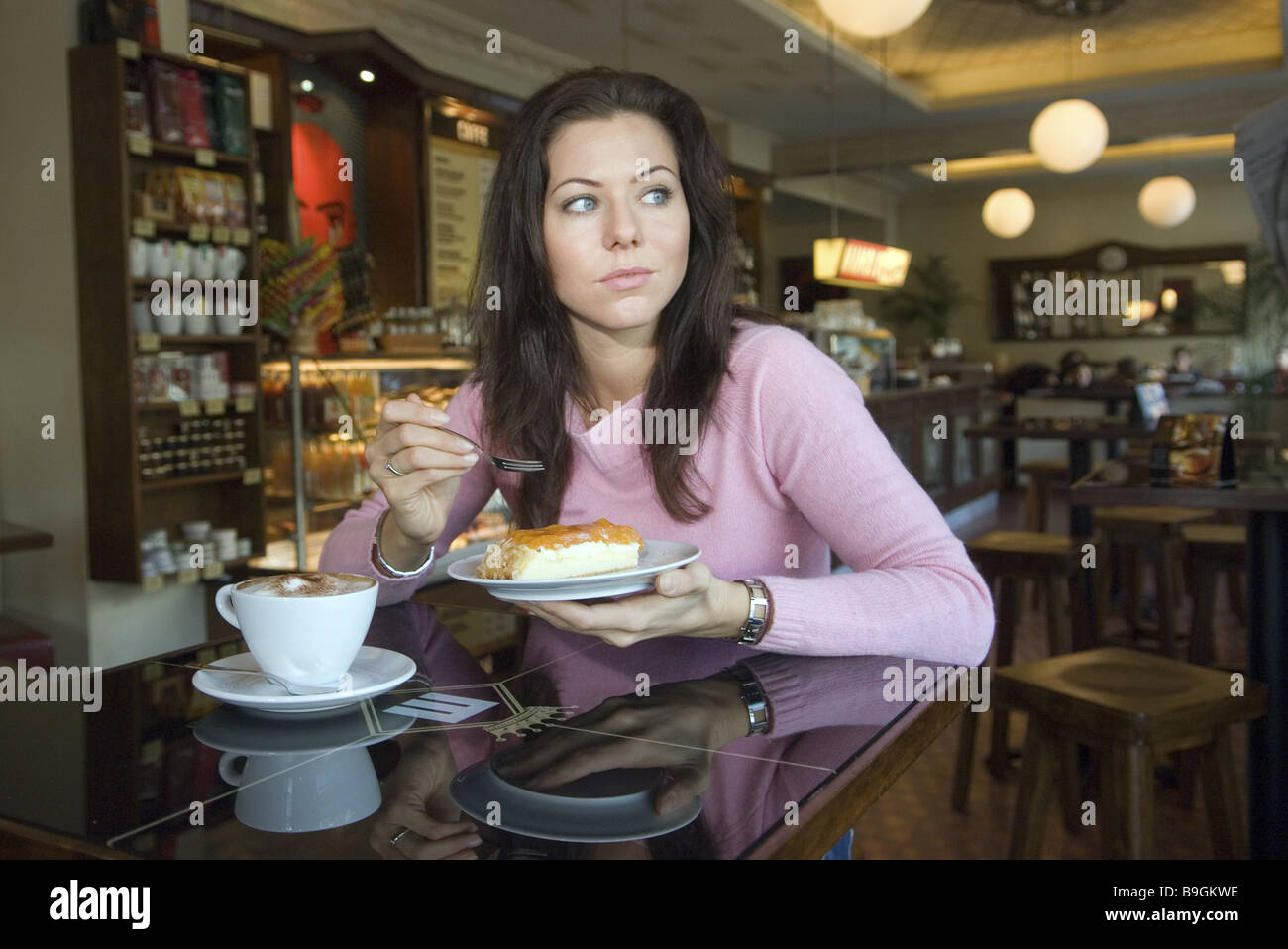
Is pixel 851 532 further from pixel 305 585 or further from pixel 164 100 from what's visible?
pixel 164 100

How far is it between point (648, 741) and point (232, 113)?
12.5ft

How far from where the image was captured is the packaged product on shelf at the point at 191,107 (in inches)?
148

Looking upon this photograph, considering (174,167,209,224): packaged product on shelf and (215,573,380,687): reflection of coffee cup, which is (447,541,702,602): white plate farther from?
(174,167,209,224): packaged product on shelf

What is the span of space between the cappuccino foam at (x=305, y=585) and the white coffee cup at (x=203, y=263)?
10.4 ft

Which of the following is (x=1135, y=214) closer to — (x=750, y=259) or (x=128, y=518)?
(x=750, y=259)

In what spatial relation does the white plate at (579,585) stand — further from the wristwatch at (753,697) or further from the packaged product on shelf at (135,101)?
the packaged product on shelf at (135,101)

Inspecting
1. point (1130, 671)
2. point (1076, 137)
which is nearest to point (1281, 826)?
point (1130, 671)

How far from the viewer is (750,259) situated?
9484 mm

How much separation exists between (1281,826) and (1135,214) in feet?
41.1

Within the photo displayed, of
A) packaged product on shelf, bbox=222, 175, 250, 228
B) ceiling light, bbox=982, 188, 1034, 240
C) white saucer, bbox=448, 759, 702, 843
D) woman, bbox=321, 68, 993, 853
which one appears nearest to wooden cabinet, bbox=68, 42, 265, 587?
packaged product on shelf, bbox=222, 175, 250, 228

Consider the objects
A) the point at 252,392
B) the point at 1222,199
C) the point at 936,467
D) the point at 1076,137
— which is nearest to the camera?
the point at 252,392

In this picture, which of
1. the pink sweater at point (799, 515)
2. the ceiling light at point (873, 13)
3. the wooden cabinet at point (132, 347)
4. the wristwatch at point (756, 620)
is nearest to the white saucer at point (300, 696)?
the pink sweater at point (799, 515)

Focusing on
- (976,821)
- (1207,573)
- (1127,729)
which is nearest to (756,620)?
(1127,729)

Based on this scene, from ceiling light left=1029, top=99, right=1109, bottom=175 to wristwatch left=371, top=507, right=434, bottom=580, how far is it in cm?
590
